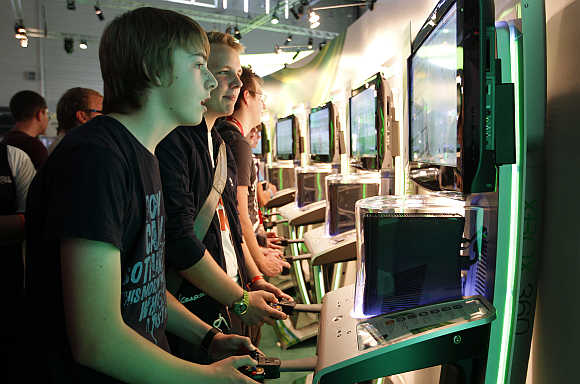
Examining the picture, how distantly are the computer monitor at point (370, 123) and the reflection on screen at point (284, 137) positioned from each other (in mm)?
2280

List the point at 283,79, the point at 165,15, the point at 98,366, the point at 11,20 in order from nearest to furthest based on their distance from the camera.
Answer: the point at 98,366 < the point at 165,15 < the point at 283,79 < the point at 11,20

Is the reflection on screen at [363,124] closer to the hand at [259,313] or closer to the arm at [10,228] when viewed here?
the hand at [259,313]

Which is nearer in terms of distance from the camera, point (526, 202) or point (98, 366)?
point (98, 366)

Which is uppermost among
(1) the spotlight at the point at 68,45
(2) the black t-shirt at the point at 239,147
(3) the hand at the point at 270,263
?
(1) the spotlight at the point at 68,45

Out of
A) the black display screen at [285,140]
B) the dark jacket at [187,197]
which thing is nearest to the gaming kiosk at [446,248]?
the dark jacket at [187,197]

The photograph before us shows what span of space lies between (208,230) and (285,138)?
3810mm

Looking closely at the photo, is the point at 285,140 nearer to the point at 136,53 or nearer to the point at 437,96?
the point at 437,96

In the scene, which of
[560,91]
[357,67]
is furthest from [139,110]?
[357,67]

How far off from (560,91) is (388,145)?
98 centimetres

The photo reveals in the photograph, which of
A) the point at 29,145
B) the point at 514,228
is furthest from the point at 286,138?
the point at 514,228

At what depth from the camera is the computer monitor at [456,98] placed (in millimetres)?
836

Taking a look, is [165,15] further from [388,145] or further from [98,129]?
[388,145]

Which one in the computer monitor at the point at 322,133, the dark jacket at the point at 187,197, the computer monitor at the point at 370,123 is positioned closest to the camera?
the dark jacket at the point at 187,197

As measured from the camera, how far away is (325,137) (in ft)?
11.9
